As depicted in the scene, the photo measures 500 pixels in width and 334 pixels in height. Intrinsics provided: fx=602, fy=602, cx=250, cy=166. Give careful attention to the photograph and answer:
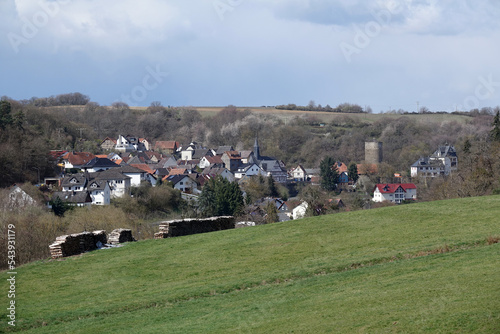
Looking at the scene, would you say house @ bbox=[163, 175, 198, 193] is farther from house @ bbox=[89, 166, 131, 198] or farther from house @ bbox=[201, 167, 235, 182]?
house @ bbox=[201, 167, 235, 182]

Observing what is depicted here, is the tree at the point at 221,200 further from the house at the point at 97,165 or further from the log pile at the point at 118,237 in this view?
the log pile at the point at 118,237

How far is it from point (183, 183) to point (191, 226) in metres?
63.7

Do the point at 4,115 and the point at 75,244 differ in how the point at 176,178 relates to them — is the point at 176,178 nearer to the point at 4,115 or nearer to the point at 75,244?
the point at 4,115

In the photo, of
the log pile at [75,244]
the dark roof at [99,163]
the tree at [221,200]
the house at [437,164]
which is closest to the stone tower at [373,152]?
the house at [437,164]

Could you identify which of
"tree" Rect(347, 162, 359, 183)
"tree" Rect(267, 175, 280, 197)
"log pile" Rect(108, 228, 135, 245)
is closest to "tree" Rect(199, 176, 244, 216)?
"tree" Rect(267, 175, 280, 197)

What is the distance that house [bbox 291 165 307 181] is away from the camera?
119 m

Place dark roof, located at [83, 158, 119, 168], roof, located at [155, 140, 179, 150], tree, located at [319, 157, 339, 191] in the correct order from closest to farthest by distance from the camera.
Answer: dark roof, located at [83, 158, 119, 168] → tree, located at [319, 157, 339, 191] → roof, located at [155, 140, 179, 150]

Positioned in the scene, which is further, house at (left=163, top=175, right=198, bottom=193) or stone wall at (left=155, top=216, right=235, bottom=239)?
house at (left=163, top=175, right=198, bottom=193)

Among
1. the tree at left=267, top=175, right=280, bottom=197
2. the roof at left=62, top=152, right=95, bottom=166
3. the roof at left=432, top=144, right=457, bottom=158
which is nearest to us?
the tree at left=267, top=175, right=280, bottom=197

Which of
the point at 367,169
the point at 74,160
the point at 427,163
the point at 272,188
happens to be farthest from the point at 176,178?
the point at 427,163

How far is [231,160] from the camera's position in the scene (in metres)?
126

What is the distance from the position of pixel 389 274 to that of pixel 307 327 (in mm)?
4418

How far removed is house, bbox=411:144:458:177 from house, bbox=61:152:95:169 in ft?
185

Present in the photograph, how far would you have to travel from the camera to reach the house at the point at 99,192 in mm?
73900
